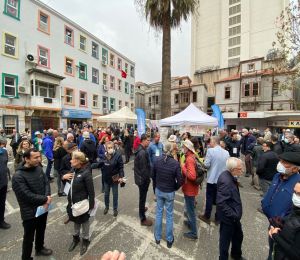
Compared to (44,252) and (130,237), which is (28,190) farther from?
(130,237)

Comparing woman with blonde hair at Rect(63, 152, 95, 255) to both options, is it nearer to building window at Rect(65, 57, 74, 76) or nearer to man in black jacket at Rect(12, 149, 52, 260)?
man in black jacket at Rect(12, 149, 52, 260)

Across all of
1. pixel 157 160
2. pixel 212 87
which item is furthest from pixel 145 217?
pixel 212 87

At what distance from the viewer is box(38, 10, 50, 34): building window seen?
60.3 ft

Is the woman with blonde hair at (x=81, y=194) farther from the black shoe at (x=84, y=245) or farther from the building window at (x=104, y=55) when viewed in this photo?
the building window at (x=104, y=55)

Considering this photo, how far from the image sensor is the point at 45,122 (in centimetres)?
1867

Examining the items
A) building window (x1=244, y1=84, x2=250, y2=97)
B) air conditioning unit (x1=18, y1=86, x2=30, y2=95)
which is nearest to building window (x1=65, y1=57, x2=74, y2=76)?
air conditioning unit (x1=18, y1=86, x2=30, y2=95)

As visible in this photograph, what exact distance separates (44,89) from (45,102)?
1.41 meters

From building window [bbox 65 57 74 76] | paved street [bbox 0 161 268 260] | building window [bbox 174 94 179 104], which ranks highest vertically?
building window [bbox 65 57 74 76]

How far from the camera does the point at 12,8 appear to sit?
52.5 ft

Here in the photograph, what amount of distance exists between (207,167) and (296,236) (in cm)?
268

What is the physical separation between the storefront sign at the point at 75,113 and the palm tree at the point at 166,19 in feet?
40.5

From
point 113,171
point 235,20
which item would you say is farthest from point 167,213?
point 235,20

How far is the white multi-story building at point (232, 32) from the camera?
38531 mm

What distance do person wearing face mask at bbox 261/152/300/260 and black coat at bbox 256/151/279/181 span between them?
2259 millimetres
